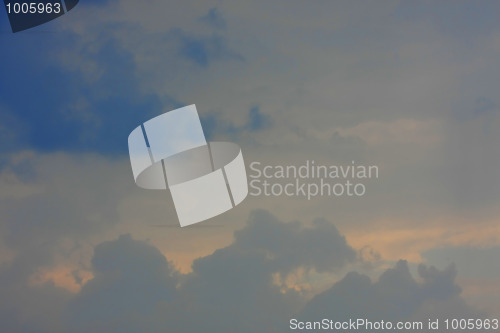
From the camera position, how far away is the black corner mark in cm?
436

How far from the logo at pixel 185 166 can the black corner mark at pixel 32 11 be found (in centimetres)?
95

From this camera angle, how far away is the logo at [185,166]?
14.3 ft

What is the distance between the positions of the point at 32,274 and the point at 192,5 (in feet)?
6.78

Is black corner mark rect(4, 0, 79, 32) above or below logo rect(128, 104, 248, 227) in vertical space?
above

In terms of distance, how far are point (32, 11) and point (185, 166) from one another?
4.77ft

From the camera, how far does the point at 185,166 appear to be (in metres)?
4.36

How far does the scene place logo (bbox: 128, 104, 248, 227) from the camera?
14.3 ft

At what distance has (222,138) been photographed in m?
4.39

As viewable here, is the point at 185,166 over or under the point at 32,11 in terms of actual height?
under

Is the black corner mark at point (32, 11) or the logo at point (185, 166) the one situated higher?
the black corner mark at point (32, 11)

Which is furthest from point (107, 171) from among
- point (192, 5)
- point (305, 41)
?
point (305, 41)

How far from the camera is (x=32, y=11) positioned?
14.4 ft

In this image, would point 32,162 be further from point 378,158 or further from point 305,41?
point 378,158

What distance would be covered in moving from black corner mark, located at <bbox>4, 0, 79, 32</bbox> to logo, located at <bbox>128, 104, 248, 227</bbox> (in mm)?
948
